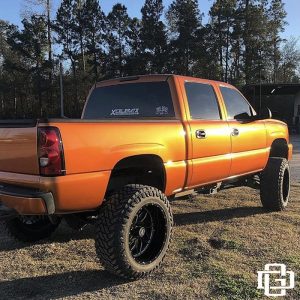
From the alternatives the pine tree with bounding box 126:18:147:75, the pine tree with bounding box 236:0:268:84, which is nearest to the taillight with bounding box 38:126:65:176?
the pine tree with bounding box 126:18:147:75

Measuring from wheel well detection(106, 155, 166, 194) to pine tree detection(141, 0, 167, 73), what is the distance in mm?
45582

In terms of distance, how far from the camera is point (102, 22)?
54875mm

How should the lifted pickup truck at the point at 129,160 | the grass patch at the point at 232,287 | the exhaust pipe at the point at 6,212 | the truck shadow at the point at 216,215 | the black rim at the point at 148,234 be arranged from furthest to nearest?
the truck shadow at the point at 216,215 → the black rim at the point at 148,234 → the exhaust pipe at the point at 6,212 → the grass patch at the point at 232,287 → the lifted pickup truck at the point at 129,160

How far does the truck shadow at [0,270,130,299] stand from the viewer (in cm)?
424

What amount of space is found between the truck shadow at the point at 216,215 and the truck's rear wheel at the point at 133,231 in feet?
5.79

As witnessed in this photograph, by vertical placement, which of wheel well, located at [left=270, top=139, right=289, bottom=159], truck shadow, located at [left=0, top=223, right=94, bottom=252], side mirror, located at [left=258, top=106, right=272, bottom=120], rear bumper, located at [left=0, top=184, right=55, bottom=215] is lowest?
truck shadow, located at [left=0, top=223, right=94, bottom=252]

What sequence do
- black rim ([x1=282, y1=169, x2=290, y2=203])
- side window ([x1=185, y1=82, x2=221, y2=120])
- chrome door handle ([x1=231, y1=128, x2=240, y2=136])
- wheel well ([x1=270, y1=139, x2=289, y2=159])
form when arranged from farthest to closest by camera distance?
wheel well ([x1=270, y1=139, x2=289, y2=159]), black rim ([x1=282, y1=169, x2=290, y2=203]), chrome door handle ([x1=231, y1=128, x2=240, y2=136]), side window ([x1=185, y1=82, x2=221, y2=120])

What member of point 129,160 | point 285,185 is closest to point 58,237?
point 129,160

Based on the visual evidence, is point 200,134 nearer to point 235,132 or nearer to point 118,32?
point 235,132

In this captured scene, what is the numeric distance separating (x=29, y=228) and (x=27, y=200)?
1944 mm

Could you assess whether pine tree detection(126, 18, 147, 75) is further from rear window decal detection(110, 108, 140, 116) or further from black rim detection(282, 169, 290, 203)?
rear window decal detection(110, 108, 140, 116)

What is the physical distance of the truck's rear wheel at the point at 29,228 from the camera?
5.68 m

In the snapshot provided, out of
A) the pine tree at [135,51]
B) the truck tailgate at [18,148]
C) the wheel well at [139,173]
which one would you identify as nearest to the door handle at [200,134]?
the wheel well at [139,173]

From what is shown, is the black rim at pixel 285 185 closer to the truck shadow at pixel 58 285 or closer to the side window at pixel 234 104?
the side window at pixel 234 104
